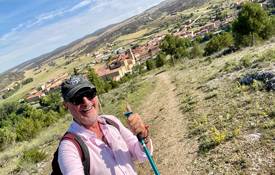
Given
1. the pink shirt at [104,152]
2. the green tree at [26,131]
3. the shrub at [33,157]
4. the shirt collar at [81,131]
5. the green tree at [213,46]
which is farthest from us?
the green tree at [213,46]

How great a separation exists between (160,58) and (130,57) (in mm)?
72745

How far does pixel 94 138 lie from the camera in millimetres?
2275

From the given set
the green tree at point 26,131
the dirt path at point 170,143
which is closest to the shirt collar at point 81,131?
the dirt path at point 170,143

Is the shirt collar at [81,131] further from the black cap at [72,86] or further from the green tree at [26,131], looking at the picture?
the green tree at [26,131]

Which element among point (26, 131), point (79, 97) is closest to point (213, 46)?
point (26, 131)

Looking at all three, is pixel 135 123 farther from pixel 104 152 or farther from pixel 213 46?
pixel 213 46

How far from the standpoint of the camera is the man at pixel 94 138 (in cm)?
197

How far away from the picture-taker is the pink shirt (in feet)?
6.31

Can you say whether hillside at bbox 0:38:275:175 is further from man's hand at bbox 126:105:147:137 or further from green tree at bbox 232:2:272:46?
green tree at bbox 232:2:272:46

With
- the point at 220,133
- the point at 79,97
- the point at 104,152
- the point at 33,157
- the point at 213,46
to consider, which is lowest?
the point at 213,46

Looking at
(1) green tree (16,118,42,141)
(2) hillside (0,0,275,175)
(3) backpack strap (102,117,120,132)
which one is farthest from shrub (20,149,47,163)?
(3) backpack strap (102,117,120,132)

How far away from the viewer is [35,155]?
10969mm

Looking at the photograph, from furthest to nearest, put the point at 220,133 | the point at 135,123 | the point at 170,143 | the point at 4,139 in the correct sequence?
the point at 4,139, the point at 170,143, the point at 220,133, the point at 135,123

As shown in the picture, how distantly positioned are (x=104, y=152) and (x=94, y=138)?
0.76ft
